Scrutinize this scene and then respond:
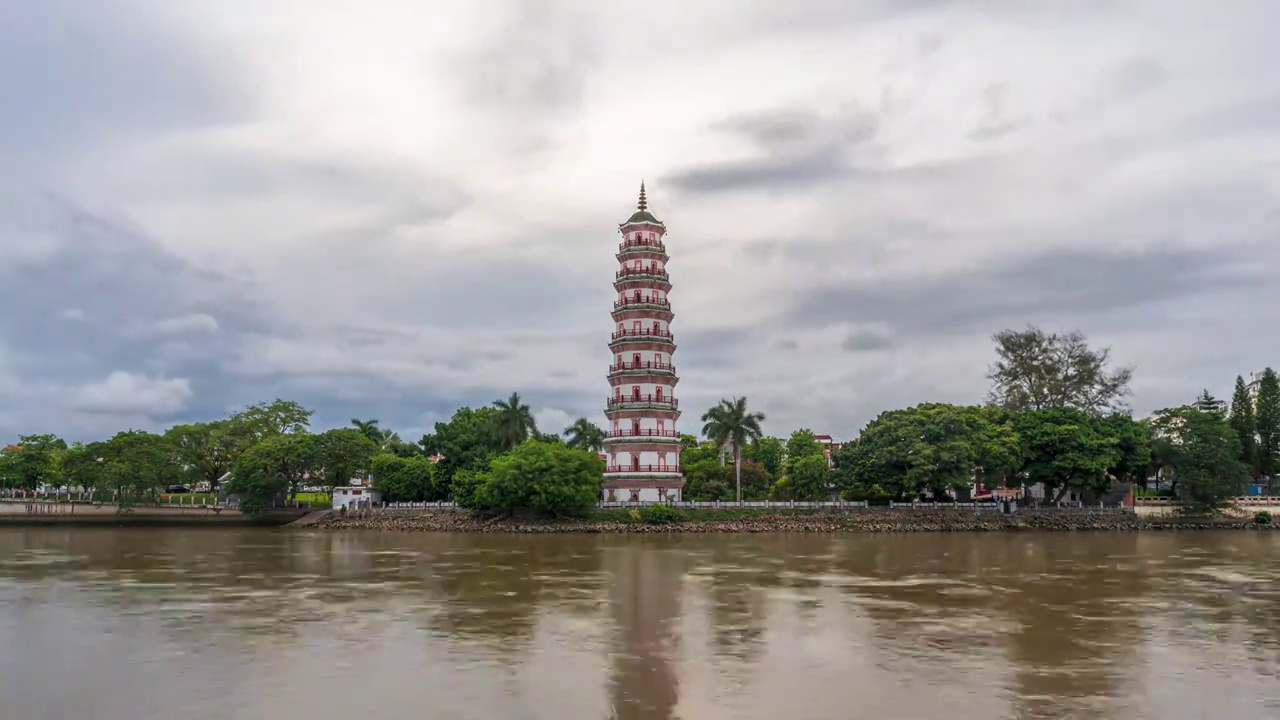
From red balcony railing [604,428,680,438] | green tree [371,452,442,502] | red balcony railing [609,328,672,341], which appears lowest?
green tree [371,452,442,502]

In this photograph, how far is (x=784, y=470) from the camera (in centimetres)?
10006

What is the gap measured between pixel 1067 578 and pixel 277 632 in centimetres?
3245

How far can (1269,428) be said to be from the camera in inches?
3969

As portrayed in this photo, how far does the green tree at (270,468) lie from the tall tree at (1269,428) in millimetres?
100274

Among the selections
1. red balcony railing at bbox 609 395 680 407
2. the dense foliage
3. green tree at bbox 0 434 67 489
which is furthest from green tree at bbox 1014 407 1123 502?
green tree at bbox 0 434 67 489

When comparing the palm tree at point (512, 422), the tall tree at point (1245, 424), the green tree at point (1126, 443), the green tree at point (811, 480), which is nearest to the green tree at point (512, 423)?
the palm tree at point (512, 422)

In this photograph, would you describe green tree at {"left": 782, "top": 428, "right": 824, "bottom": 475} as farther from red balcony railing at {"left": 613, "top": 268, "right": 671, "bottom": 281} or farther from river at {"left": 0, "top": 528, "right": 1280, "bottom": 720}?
river at {"left": 0, "top": 528, "right": 1280, "bottom": 720}

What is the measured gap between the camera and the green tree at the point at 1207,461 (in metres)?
79.2

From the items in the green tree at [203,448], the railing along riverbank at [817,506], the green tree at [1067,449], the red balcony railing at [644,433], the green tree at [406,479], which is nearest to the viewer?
the green tree at [1067,449]

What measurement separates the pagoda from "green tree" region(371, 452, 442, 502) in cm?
1792

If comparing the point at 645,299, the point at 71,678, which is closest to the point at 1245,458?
the point at 645,299

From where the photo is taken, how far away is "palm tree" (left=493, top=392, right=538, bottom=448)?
282 feet

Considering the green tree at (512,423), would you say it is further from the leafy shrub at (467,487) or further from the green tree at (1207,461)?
the green tree at (1207,461)

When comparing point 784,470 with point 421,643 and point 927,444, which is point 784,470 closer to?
point 927,444
